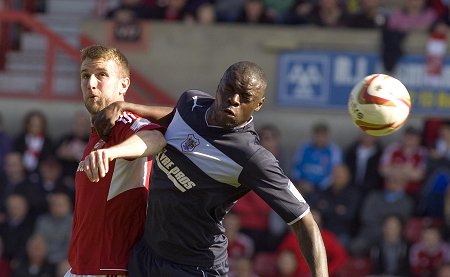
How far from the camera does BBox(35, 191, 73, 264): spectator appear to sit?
12.2 meters

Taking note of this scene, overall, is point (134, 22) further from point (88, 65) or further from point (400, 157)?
point (88, 65)

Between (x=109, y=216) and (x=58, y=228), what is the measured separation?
6.42 metres

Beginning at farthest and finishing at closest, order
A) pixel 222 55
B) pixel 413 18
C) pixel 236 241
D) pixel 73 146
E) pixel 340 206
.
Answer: pixel 222 55, pixel 413 18, pixel 73 146, pixel 340 206, pixel 236 241

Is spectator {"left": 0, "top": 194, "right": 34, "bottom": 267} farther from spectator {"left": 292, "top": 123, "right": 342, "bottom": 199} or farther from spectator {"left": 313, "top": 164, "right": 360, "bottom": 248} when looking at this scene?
spectator {"left": 313, "top": 164, "right": 360, "bottom": 248}

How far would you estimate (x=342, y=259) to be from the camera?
37.7ft

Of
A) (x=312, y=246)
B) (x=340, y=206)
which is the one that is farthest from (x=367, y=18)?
(x=312, y=246)

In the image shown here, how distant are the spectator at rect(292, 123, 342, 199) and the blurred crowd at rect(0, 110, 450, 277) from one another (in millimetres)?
12

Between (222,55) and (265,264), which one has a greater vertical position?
(222,55)

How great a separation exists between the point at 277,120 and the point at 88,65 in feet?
26.2

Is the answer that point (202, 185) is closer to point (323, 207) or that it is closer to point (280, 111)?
point (323, 207)

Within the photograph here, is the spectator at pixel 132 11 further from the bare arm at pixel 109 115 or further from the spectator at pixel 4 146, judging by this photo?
the bare arm at pixel 109 115

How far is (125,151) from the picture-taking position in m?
5.50

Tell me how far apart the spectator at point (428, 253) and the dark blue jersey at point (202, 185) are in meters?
5.73

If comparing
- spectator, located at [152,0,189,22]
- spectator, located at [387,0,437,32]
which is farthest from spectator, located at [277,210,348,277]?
spectator, located at [152,0,189,22]
